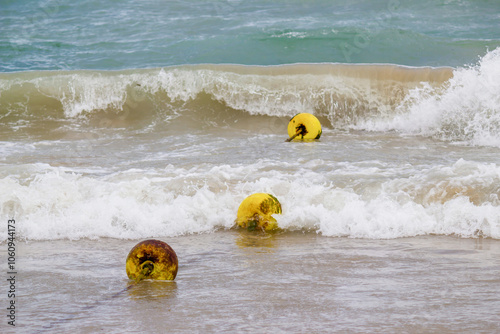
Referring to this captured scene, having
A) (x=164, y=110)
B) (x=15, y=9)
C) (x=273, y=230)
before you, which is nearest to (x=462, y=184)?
(x=273, y=230)

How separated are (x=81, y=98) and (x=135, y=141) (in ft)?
9.03

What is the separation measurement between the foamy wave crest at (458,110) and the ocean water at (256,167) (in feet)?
0.11

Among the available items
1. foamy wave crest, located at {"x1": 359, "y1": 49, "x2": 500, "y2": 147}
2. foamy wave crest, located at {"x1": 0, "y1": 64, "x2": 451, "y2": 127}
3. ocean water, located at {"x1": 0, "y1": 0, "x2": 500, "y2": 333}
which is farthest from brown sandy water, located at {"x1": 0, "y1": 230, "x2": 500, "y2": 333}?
foamy wave crest, located at {"x1": 0, "y1": 64, "x2": 451, "y2": 127}

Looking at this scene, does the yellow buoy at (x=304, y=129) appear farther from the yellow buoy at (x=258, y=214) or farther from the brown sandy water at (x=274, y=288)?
the brown sandy water at (x=274, y=288)

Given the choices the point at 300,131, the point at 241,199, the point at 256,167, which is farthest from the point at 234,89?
the point at 241,199

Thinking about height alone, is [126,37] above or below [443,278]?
above

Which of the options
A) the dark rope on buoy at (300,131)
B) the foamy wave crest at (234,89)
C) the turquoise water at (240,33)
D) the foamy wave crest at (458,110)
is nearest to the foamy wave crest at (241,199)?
the dark rope on buoy at (300,131)

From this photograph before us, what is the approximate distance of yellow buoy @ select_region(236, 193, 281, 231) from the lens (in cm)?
570

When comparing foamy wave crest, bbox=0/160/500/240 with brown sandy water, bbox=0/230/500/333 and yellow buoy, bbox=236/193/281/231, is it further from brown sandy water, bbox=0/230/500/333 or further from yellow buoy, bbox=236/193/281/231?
brown sandy water, bbox=0/230/500/333

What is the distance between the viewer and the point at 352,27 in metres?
15.9

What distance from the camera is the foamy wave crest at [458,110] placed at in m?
9.39

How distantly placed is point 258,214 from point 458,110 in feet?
18.0

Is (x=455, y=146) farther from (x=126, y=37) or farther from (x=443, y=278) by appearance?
(x=126, y=37)

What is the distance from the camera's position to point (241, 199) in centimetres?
633
